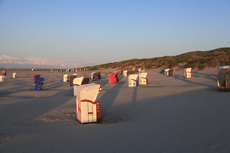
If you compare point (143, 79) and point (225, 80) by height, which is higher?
point (225, 80)

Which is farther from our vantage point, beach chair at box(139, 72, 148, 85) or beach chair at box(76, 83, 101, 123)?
beach chair at box(139, 72, 148, 85)

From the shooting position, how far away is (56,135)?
5559 millimetres

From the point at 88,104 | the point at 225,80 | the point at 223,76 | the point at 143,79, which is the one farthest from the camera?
the point at 143,79

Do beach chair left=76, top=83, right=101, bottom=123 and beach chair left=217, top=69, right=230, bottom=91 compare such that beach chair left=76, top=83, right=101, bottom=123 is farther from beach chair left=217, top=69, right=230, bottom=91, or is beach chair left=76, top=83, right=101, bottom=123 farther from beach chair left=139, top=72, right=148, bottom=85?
beach chair left=139, top=72, right=148, bottom=85

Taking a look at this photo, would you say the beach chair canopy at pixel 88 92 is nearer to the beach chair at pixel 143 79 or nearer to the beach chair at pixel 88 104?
the beach chair at pixel 88 104

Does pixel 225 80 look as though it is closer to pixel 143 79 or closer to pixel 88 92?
pixel 88 92

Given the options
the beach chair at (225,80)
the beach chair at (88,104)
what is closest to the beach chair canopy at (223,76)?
the beach chair at (225,80)

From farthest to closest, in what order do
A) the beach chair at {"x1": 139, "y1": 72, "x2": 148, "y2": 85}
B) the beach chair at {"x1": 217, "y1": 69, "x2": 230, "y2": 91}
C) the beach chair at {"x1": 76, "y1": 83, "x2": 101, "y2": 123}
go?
1. the beach chair at {"x1": 139, "y1": 72, "x2": 148, "y2": 85}
2. the beach chair at {"x1": 217, "y1": 69, "x2": 230, "y2": 91}
3. the beach chair at {"x1": 76, "y1": 83, "x2": 101, "y2": 123}

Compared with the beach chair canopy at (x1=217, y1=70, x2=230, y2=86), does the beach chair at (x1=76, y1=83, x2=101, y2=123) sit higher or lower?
lower

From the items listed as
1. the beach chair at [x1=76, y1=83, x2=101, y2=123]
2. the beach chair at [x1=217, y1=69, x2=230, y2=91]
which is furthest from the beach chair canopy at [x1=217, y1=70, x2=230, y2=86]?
the beach chair at [x1=76, y1=83, x2=101, y2=123]

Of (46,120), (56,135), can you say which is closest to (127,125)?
(56,135)

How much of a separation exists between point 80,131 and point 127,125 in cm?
174

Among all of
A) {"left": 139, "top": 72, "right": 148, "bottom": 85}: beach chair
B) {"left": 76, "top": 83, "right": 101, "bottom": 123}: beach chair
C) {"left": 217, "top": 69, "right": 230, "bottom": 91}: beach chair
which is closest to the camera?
{"left": 76, "top": 83, "right": 101, "bottom": 123}: beach chair

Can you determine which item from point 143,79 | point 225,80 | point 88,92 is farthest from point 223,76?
point 143,79
